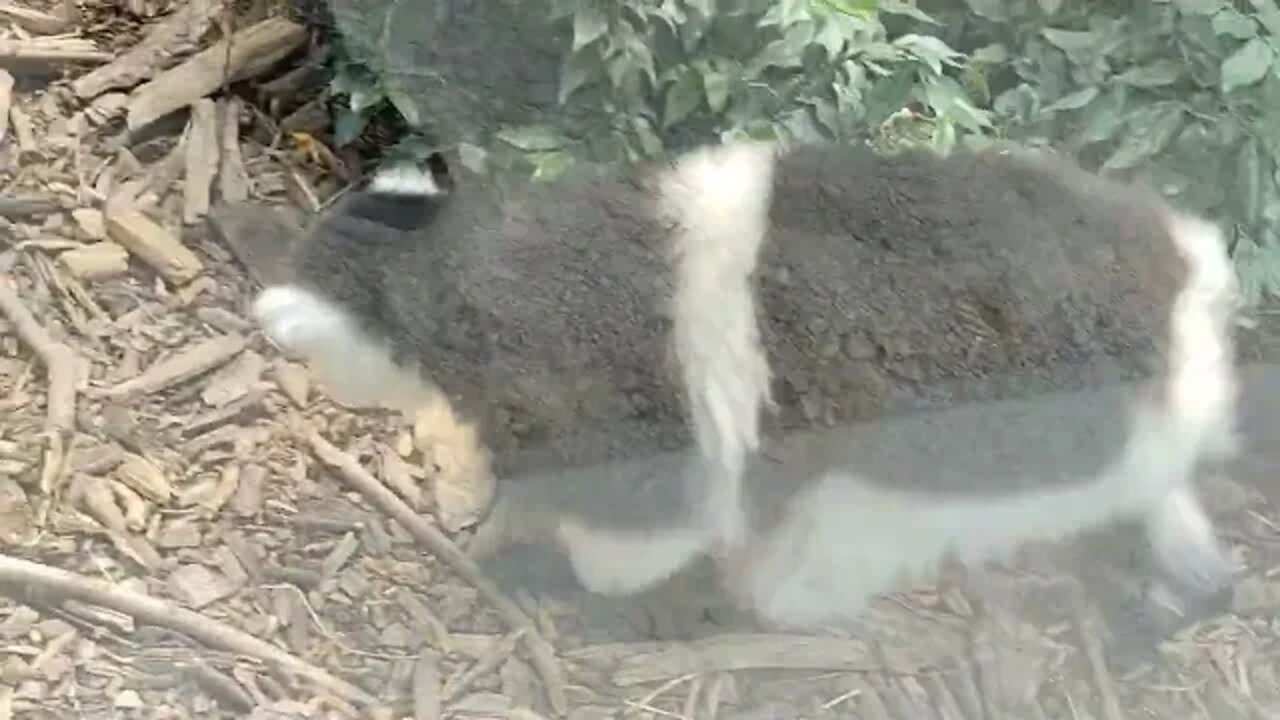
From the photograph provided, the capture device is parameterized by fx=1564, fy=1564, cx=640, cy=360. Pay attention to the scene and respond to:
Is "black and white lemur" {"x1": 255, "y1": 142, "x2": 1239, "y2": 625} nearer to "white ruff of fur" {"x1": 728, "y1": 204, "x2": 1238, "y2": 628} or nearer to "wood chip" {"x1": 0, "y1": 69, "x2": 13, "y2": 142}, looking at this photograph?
"white ruff of fur" {"x1": 728, "y1": 204, "x2": 1238, "y2": 628}

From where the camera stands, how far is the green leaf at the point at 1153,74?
5.08 feet

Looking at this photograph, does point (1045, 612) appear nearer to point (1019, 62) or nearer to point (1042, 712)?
point (1042, 712)

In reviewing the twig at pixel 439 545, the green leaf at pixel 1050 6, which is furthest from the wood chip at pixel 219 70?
the green leaf at pixel 1050 6

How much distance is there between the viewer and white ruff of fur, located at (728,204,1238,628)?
4.58 ft

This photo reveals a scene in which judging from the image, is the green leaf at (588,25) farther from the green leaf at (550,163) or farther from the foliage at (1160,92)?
the foliage at (1160,92)

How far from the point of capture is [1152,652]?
1.41m

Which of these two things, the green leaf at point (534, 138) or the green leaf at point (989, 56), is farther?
the green leaf at point (989, 56)

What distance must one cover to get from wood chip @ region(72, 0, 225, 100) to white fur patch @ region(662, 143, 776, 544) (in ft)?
1.55

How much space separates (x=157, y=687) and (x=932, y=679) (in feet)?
2.14

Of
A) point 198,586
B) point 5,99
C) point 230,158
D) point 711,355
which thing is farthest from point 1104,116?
point 5,99

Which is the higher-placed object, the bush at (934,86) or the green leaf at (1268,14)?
the green leaf at (1268,14)

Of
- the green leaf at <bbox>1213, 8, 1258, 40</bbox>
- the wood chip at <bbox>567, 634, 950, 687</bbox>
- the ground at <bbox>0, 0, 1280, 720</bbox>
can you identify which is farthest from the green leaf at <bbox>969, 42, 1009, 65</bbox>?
the wood chip at <bbox>567, 634, 950, 687</bbox>

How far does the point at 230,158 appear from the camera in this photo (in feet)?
4.64

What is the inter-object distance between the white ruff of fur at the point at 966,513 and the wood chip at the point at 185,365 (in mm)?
495
